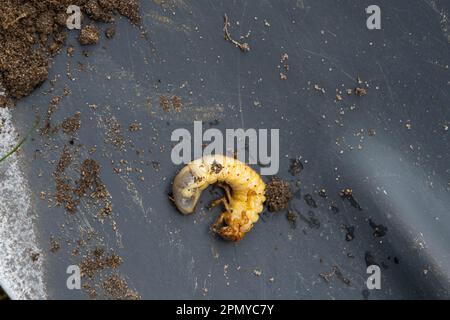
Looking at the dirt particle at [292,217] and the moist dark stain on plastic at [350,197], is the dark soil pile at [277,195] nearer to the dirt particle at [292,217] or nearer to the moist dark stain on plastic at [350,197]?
the dirt particle at [292,217]

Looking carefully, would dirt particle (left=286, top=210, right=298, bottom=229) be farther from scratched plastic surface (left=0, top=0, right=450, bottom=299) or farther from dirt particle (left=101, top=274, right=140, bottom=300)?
dirt particle (left=101, top=274, right=140, bottom=300)

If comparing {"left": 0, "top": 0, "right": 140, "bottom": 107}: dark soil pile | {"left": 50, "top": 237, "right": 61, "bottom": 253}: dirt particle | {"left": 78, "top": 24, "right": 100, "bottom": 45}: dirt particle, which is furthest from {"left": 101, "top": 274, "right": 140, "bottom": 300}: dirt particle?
{"left": 78, "top": 24, "right": 100, "bottom": 45}: dirt particle

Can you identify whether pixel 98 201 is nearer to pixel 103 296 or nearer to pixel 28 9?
pixel 103 296

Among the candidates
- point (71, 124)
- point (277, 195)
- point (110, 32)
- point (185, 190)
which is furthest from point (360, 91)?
point (71, 124)

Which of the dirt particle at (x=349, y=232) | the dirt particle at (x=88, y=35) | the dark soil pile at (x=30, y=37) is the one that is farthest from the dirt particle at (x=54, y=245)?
the dirt particle at (x=349, y=232)

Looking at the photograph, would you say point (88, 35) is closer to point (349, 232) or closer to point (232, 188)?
point (232, 188)
